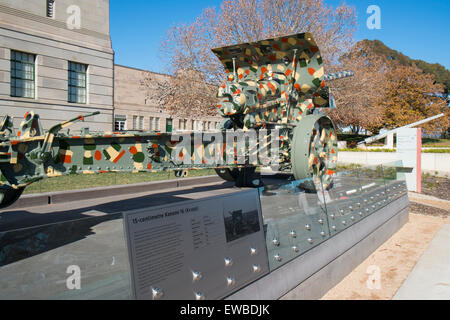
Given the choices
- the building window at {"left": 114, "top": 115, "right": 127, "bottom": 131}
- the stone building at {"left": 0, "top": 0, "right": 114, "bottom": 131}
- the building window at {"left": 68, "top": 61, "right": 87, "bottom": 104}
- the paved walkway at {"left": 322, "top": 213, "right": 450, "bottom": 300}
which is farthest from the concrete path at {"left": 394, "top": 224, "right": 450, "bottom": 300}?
the building window at {"left": 114, "top": 115, "right": 127, "bottom": 131}

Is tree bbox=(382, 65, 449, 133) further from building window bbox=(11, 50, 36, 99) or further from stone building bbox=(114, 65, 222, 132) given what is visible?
building window bbox=(11, 50, 36, 99)

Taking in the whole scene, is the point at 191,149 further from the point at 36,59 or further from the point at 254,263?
the point at 36,59

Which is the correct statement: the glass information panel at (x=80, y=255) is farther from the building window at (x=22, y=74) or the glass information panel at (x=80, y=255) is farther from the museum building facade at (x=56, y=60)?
the building window at (x=22, y=74)

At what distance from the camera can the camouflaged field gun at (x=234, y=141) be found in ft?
13.7

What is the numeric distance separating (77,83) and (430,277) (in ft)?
56.5

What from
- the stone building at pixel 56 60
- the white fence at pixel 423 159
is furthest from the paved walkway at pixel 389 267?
the stone building at pixel 56 60

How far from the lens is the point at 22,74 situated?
1591 cm

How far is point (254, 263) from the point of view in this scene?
10.1 feet

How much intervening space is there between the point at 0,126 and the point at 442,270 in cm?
561

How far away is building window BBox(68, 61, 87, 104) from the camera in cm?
1764

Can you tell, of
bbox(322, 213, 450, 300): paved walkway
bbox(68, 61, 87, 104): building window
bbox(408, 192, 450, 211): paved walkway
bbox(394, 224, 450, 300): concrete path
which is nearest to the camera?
bbox(394, 224, 450, 300): concrete path

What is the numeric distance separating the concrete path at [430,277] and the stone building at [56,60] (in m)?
15.3

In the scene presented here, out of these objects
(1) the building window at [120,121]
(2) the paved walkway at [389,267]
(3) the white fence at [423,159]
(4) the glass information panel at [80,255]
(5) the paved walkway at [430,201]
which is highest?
(1) the building window at [120,121]
